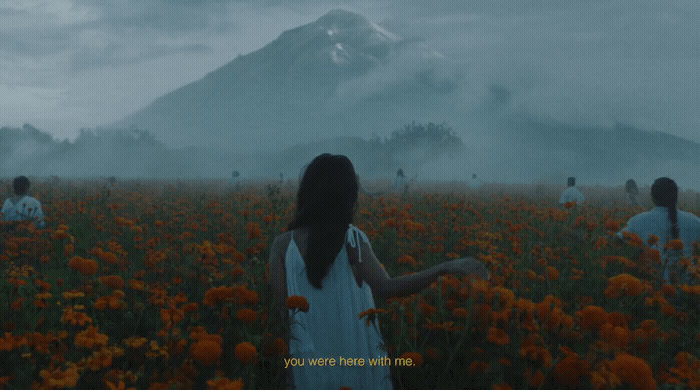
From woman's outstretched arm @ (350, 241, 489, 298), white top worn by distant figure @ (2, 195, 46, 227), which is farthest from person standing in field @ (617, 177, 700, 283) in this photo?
white top worn by distant figure @ (2, 195, 46, 227)

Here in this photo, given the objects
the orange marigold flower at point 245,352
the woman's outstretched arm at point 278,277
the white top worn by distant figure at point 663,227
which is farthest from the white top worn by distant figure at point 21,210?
the white top worn by distant figure at point 663,227

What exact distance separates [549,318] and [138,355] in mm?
1500

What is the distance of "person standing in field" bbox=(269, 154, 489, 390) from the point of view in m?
2.13

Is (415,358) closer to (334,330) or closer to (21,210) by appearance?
(334,330)

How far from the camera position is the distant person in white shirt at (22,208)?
17.3 feet

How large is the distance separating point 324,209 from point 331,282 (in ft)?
1.02

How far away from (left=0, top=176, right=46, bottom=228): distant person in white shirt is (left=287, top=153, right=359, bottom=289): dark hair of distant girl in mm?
3848

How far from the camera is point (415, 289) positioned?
2199 mm

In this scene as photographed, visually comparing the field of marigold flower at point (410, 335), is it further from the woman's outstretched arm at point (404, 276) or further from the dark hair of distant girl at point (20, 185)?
the dark hair of distant girl at point (20, 185)

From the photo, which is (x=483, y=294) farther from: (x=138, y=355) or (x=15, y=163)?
(x=15, y=163)

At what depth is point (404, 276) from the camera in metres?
2.25

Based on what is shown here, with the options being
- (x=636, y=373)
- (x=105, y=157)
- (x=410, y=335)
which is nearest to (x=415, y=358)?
(x=410, y=335)

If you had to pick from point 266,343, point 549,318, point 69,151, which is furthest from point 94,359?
point 69,151

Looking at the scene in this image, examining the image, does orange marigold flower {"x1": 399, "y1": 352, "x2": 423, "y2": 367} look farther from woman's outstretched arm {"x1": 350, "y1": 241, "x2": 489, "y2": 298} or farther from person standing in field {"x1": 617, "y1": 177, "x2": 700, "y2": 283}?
person standing in field {"x1": 617, "y1": 177, "x2": 700, "y2": 283}
